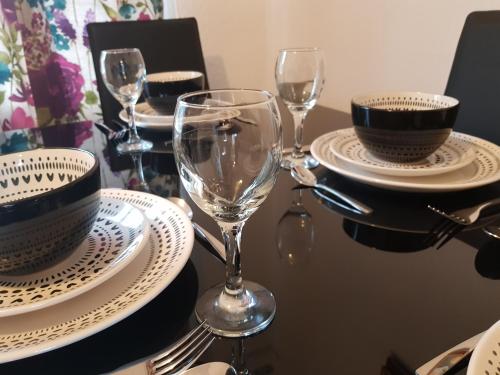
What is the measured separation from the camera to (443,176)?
25.8 inches

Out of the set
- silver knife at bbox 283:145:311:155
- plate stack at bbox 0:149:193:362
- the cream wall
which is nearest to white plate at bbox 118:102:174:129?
silver knife at bbox 283:145:311:155

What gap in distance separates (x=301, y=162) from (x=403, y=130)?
221 millimetres

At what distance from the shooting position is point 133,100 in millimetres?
977

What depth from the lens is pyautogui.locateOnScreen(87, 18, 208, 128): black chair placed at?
1.42 meters

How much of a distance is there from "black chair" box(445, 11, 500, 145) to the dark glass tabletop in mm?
385

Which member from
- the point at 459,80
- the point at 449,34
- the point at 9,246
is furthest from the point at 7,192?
the point at 449,34

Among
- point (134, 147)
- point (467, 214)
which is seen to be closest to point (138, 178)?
point (134, 147)

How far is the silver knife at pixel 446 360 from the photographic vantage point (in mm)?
329

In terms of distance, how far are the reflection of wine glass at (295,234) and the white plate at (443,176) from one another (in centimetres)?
10

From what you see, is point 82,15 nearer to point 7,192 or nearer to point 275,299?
point 7,192

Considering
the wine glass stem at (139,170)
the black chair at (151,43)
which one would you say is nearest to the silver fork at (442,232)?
the wine glass stem at (139,170)

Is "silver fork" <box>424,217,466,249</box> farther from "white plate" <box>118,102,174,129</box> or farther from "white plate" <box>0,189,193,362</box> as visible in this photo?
"white plate" <box>118,102,174,129</box>

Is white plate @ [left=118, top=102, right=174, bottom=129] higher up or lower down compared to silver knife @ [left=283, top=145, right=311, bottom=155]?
higher up

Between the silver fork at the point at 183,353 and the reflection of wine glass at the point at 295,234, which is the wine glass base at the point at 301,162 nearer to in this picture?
the reflection of wine glass at the point at 295,234
